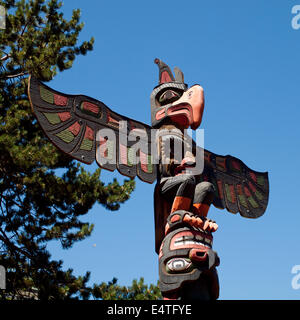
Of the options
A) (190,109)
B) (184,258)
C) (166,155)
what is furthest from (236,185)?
(184,258)

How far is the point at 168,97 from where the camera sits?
8086 mm

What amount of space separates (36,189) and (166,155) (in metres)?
2.85

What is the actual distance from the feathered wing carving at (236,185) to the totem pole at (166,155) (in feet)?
0.24

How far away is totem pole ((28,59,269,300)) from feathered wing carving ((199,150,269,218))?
75mm

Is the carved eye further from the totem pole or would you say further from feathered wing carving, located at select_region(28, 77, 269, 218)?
feathered wing carving, located at select_region(28, 77, 269, 218)

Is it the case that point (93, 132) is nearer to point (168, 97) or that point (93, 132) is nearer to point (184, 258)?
point (168, 97)

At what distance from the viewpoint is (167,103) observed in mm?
8102

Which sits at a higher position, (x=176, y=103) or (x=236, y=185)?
(x=176, y=103)

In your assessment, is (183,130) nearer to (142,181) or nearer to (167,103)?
(167,103)

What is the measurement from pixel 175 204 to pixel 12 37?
17.6 feet

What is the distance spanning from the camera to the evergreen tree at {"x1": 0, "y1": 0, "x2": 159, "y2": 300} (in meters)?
8.65

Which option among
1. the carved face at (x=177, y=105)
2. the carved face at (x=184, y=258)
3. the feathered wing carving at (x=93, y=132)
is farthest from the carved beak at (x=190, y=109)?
the carved face at (x=184, y=258)

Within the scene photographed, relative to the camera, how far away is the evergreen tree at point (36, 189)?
28.4 feet

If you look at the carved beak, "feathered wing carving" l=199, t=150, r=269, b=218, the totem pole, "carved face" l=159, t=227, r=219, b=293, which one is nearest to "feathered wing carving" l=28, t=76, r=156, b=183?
the totem pole
